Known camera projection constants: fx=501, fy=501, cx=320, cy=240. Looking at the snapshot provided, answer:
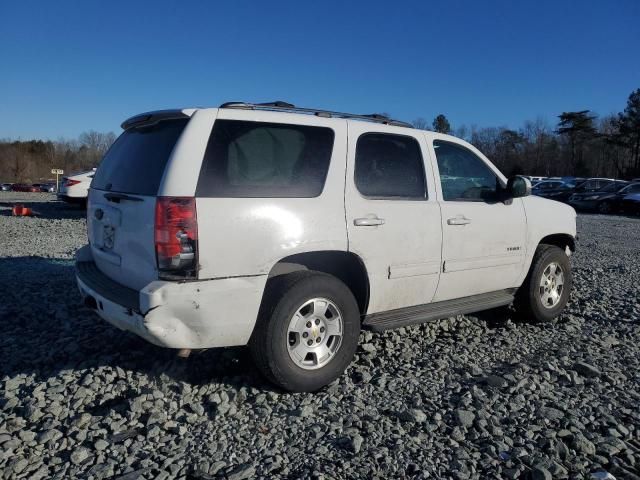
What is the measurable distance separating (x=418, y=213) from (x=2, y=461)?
10.4 ft

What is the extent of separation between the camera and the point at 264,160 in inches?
135

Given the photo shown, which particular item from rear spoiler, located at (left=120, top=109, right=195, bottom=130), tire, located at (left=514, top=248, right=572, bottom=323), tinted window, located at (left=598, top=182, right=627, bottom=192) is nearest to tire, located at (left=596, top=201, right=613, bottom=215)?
tinted window, located at (left=598, top=182, right=627, bottom=192)

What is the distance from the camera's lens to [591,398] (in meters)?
3.53

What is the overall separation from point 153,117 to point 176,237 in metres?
1.10

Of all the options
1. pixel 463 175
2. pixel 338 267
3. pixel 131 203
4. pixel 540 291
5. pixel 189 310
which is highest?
pixel 463 175

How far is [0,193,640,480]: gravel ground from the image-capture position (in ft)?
8.92

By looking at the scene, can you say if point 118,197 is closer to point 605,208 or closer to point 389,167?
point 389,167

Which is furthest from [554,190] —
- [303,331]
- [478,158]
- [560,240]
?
[303,331]

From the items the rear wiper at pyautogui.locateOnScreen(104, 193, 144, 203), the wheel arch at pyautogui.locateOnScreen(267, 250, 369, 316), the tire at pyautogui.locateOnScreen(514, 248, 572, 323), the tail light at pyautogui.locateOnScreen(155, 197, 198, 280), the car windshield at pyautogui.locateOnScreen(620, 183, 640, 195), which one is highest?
the car windshield at pyautogui.locateOnScreen(620, 183, 640, 195)

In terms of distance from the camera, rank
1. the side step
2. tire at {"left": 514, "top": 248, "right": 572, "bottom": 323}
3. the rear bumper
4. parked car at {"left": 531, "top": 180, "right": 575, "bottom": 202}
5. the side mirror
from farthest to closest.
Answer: parked car at {"left": 531, "top": 180, "right": 575, "bottom": 202} < tire at {"left": 514, "top": 248, "right": 572, "bottom": 323} < the side mirror < the side step < the rear bumper

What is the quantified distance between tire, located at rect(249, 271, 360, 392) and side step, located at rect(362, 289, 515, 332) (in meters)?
0.25

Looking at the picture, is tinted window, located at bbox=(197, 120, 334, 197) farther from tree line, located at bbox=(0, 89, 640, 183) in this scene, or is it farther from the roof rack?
tree line, located at bbox=(0, 89, 640, 183)

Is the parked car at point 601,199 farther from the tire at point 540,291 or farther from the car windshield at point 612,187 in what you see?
the tire at point 540,291

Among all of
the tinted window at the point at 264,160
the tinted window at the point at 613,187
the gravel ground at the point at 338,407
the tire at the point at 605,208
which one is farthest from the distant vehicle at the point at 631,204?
the tinted window at the point at 264,160
